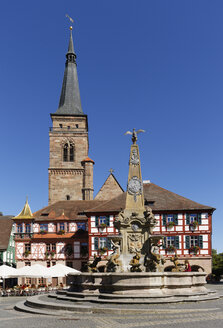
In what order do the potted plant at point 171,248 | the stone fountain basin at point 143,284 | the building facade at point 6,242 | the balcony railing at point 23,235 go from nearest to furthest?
the stone fountain basin at point 143,284 → the potted plant at point 171,248 → the balcony railing at point 23,235 → the building facade at point 6,242

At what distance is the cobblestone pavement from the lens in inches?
440

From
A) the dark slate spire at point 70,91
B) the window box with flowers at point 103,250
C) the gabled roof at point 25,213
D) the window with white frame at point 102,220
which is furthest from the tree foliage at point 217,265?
the dark slate spire at point 70,91

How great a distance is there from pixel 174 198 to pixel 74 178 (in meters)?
22.9

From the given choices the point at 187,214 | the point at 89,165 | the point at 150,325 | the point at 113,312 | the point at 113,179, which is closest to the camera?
the point at 150,325

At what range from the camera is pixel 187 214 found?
131ft

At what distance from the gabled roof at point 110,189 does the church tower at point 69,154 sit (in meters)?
5.11

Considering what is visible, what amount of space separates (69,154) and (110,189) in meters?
11.9

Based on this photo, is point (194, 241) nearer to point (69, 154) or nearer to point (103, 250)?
A: point (103, 250)

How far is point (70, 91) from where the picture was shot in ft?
229

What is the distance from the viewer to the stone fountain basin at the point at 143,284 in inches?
622

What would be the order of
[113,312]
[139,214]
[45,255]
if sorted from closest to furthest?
[113,312] → [139,214] → [45,255]

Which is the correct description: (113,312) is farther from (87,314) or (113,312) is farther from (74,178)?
(74,178)

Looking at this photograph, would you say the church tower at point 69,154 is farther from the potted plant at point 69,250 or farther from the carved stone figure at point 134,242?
the carved stone figure at point 134,242

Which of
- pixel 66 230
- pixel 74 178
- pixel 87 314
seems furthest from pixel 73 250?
pixel 87 314
